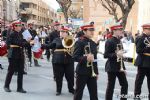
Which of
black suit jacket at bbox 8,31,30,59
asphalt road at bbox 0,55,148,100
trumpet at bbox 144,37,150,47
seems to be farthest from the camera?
black suit jacket at bbox 8,31,30,59

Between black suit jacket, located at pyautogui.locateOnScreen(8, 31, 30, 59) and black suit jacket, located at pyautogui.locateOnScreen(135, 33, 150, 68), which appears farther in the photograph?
black suit jacket, located at pyautogui.locateOnScreen(8, 31, 30, 59)

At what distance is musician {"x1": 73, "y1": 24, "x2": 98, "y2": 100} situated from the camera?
30.0 feet

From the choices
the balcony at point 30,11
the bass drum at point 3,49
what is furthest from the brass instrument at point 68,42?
the balcony at point 30,11

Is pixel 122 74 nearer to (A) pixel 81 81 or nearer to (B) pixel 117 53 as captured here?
(B) pixel 117 53

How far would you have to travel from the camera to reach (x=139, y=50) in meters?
10.8

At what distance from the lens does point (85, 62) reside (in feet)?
30.2

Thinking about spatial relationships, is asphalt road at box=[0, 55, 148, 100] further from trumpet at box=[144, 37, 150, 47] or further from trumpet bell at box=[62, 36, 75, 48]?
trumpet at box=[144, 37, 150, 47]

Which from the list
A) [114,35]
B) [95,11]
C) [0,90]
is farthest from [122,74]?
[95,11]

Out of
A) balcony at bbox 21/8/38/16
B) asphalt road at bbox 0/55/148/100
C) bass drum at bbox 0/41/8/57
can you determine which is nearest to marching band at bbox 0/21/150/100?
asphalt road at bbox 0/55/148/100

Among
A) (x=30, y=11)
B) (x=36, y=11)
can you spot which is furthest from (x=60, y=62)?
(x=36, y=11)

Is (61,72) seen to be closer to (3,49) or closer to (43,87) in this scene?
(43,87)

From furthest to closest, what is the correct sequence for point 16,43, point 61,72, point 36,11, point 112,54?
point 36,11 < point 61,72 < point 16,43 < point 112,54

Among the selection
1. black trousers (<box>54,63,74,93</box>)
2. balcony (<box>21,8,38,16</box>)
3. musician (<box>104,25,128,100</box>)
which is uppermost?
balcony (<box>21,8,38,16</box>)

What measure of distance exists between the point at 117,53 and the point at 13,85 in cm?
478
